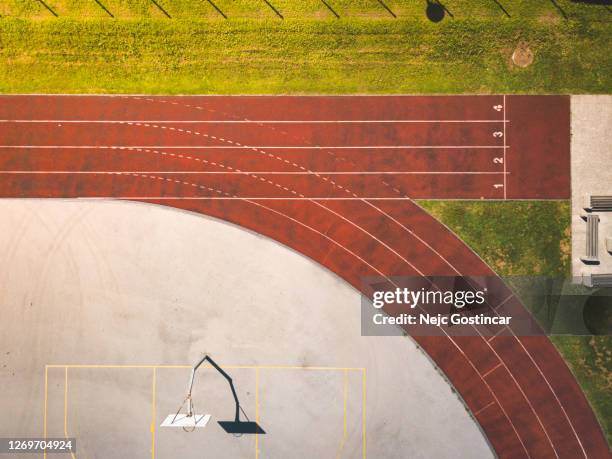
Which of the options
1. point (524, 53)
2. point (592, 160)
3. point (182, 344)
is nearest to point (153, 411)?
point (182, 344)

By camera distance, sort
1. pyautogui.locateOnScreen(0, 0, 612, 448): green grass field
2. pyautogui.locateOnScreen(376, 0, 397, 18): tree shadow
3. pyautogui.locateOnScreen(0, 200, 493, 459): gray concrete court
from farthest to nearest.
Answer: pyautogui.locateOnScreen(376, 0, 397, 18): tree shadow → pyautogui.locateOnScreen(0, 0, 612, 448): green grass field → pyautogui.locateOnScreen(0, 200, 493, 459): gray concrete court

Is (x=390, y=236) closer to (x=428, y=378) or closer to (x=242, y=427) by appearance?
(x=428, y=378)

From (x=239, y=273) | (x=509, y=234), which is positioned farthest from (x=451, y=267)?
(x=239, y=273)

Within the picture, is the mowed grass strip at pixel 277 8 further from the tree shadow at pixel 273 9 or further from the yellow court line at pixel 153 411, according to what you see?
the yellow court line at pixel 153 411

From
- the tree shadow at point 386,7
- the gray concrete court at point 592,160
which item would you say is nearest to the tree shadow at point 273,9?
the tree shadow at point 386,7

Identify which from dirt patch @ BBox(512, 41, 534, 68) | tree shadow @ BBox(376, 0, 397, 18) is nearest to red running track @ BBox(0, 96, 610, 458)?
dirt patch @ BBox(512, 41, 534, 68)

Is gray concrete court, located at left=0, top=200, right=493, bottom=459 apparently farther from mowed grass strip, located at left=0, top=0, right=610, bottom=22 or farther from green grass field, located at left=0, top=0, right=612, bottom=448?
mowed grass strip, located at left=0, top=0, right=610, bottom=22
